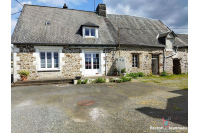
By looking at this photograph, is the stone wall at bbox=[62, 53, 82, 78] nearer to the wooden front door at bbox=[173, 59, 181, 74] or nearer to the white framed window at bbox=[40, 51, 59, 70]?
the white framed window at bbox=[40, 51, 59, 70]

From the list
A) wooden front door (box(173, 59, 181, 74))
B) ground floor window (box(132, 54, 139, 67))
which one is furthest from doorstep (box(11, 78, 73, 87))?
wooden front door (box(173, 59, 181, 74))

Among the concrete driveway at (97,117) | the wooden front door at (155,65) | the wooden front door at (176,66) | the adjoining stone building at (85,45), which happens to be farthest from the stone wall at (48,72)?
the wooden front door at (176,66)

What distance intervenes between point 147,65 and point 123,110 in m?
9.07

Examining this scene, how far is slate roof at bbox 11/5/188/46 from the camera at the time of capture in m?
8.62

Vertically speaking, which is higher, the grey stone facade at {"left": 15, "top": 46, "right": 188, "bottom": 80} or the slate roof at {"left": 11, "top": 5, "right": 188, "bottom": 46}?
the slate roof at {"left": 11, "top": 5, "right": 188, "bottom": 46}

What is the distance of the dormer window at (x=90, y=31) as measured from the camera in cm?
969

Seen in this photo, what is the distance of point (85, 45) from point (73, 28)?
230 cm

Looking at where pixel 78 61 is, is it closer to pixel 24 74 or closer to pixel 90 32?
pixel 90 32

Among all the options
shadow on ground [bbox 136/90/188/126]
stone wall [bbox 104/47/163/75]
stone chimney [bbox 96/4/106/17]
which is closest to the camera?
shadow on ground [bbox 136/90/188/126]

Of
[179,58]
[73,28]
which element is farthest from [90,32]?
[179,58]

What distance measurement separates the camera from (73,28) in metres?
10.2

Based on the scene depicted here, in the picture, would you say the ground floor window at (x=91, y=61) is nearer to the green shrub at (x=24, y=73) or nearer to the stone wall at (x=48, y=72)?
the stone wall at (x=48, y=72)

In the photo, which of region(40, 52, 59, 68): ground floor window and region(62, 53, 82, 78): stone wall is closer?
region(40, 52, 59, 68): ground floor window

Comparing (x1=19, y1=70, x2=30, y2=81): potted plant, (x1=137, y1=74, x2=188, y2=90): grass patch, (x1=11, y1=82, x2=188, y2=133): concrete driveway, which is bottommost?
(x1=11, y1=82, x2=188, y2=133): concrete driveway
